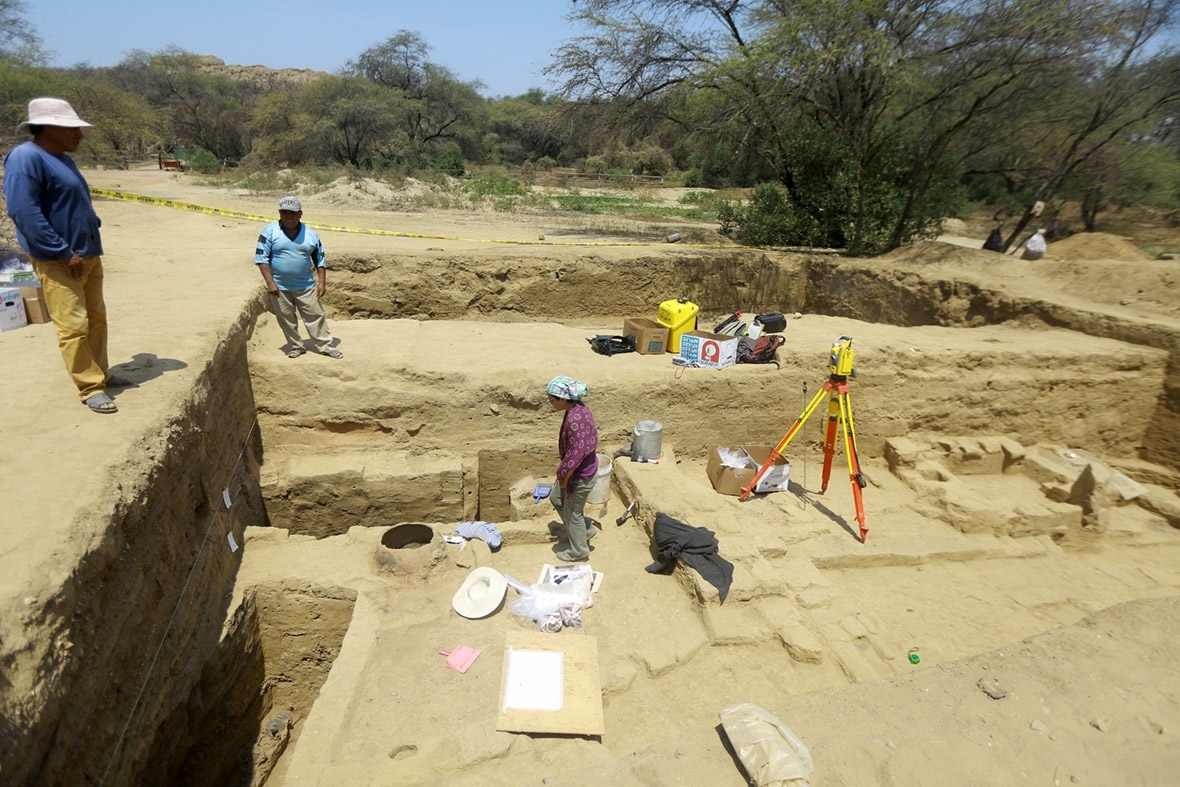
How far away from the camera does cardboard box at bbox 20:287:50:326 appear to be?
5.67m

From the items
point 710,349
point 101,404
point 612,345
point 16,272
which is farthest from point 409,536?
point 16,272

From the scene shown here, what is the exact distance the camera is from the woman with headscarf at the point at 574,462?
4484 mm

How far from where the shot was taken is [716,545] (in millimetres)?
4707

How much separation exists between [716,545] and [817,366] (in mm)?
3541

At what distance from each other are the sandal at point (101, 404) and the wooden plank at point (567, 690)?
286cm

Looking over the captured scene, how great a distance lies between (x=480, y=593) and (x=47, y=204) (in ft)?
11.3

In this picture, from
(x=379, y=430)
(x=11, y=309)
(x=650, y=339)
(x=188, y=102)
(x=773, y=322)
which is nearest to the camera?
(x=11, y=309)

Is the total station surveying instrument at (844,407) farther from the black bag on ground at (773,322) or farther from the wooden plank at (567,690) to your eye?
the wooden plank at (567,690)

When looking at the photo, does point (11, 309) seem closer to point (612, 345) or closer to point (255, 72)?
point (612, 345)

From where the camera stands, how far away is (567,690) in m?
3.60

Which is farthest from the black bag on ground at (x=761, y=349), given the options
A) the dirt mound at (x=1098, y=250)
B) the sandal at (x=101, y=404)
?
the dirt mound at (x=1098, y=250)

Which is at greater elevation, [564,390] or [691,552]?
[564,390]

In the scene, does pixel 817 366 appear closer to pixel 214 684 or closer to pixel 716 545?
pixel 716 545

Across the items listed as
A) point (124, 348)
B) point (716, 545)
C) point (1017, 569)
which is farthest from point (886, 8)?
point (124, 348)
